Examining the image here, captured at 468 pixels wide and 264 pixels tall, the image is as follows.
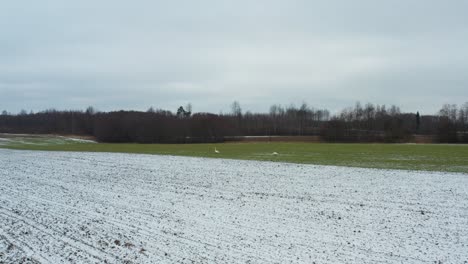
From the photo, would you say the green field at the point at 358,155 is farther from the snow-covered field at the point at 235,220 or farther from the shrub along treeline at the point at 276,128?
the shrub along treeline at the point at 276,128

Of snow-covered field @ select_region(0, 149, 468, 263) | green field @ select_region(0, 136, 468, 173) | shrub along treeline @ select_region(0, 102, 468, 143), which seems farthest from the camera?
shrub along treeline @ select_region(0, 102, 468, 143)

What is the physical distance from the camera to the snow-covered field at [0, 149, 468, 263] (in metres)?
9.21

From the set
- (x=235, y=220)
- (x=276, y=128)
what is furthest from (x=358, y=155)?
(x=276, y=128)

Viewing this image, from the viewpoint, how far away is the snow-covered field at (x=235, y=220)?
9211mm

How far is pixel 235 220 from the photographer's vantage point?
41.7ft

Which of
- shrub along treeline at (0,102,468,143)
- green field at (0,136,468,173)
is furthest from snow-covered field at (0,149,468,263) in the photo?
shrub along treeline at (0,102,468,143)

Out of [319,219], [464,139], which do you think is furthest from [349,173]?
[464,139]

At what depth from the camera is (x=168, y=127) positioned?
357 ft

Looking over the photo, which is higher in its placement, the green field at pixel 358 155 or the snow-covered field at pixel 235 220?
the green field at pixel 358 155

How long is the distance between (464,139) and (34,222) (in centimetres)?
9416

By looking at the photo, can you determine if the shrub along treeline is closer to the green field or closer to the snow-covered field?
the green field

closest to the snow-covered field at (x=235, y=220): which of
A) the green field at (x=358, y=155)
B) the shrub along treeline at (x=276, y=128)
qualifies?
the green field at (x=358, y=155)

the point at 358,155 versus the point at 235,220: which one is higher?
the point at 358,155

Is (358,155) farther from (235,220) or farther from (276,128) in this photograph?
(276,128)
